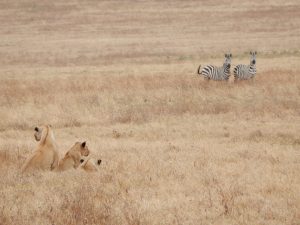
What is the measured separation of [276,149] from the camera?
13438 mm

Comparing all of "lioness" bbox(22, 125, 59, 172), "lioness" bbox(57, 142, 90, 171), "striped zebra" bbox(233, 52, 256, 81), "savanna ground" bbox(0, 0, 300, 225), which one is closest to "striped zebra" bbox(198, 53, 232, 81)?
"striped zebra" bbox(233, 52, 256, 81)

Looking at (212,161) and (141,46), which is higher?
(212,161)

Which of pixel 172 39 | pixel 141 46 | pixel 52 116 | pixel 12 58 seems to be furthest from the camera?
pixel 172 39

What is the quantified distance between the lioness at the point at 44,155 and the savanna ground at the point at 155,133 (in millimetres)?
351

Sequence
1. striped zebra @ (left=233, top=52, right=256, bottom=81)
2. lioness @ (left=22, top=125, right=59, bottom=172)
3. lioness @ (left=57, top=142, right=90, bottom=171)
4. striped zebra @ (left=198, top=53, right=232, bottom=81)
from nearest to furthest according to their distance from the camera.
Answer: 1. lioness @ (left=22, top=125, right=59, bottom=172)
2. lioness @ (left=57, top=142, right=90, bottom=171)
3. striped zebra @ (left=233, top=52, right=256, bottom=81)
4. striped zebra @ (left=198, top=53, right=232, bottom=81)

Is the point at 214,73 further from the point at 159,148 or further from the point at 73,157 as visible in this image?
the point at 73,157

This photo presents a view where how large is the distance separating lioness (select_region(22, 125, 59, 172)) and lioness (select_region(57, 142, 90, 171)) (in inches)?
7.0

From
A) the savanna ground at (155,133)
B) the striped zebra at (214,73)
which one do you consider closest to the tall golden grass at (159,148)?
the savanna ground at (155,133)

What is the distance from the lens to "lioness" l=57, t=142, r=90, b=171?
36.4 feet

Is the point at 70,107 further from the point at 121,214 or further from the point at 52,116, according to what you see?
the point at 121,214

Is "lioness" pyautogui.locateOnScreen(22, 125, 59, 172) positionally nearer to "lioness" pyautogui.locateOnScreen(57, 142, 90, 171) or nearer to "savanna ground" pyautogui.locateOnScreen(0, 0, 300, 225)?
"lioness" pyautogui.locateOnScreen(57, 142, 90, 171)

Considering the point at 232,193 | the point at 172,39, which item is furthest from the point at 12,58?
the point at 232,193

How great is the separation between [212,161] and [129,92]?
10.4 m

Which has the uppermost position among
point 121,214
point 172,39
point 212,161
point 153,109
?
point 121,214
